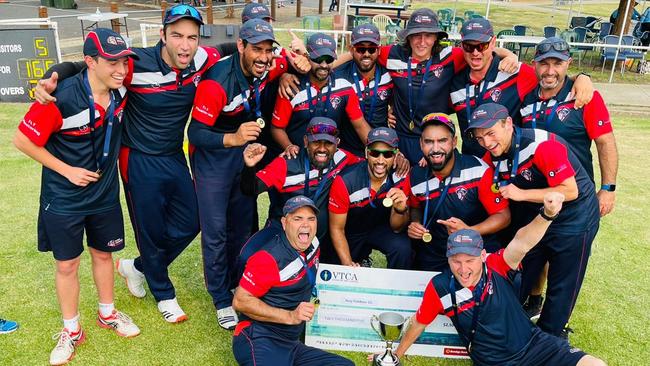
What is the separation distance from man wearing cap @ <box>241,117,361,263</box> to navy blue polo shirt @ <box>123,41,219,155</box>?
664 millimetres

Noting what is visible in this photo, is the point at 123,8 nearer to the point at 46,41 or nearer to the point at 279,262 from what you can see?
the point at 46,41

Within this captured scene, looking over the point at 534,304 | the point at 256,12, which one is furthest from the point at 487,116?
the point at 256,12

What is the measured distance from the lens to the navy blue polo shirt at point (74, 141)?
3906 millimetres

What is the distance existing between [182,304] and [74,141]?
201 centimetres

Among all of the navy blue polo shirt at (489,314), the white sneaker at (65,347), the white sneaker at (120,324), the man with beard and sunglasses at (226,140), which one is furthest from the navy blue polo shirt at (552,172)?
the white sneaker at (65,347)

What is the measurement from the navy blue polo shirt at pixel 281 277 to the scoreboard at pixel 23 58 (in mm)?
9524

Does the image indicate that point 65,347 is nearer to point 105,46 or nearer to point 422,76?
point 105,46

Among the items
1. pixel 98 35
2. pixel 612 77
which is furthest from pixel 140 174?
pixel 612 77

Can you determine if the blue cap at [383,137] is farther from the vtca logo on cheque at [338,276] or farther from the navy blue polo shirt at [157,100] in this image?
the navy blue polo shirt at [157,100]

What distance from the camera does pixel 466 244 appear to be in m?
3.89

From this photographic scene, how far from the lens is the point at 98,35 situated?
3988 millimetres

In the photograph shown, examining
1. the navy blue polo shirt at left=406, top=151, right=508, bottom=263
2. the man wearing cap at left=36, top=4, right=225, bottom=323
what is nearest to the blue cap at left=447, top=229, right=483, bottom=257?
the navy blue polo shirt at left=406, top=151, right=508, bottom=263

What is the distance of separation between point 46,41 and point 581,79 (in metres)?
10.7

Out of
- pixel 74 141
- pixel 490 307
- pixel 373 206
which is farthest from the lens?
pixel 373 206
